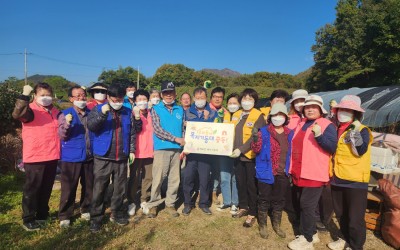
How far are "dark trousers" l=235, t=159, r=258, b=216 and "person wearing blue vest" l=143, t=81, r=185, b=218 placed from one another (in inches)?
45.5

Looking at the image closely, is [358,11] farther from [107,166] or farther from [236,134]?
[107,166]

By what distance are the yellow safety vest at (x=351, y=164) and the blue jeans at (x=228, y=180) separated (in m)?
1.98

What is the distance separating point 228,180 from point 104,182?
2.33 meters

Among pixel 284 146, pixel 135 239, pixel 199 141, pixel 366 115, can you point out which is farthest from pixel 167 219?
pixel 366 115

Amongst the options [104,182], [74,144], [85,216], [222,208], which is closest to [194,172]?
[222,208]

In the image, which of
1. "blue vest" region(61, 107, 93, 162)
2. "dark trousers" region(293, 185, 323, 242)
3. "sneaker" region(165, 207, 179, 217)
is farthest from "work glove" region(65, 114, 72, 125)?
"dark trousers" region(293, 185, 323, 242)

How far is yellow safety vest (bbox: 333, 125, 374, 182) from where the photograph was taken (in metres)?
3.56

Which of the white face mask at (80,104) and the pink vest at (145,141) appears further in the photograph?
the pink vest at (145,141)

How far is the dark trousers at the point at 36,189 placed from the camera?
4.01 meters

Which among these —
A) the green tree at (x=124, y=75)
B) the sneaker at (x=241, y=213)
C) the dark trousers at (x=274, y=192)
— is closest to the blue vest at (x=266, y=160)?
the dark trousers at (x=274, y=192)

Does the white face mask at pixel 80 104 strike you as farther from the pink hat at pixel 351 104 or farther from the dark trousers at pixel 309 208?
the pink hat at pixel 351 104

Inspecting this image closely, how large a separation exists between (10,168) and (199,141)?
18.6 feet

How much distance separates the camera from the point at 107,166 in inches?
163

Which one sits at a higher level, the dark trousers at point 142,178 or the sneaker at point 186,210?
the dark trousers at point 142,178
